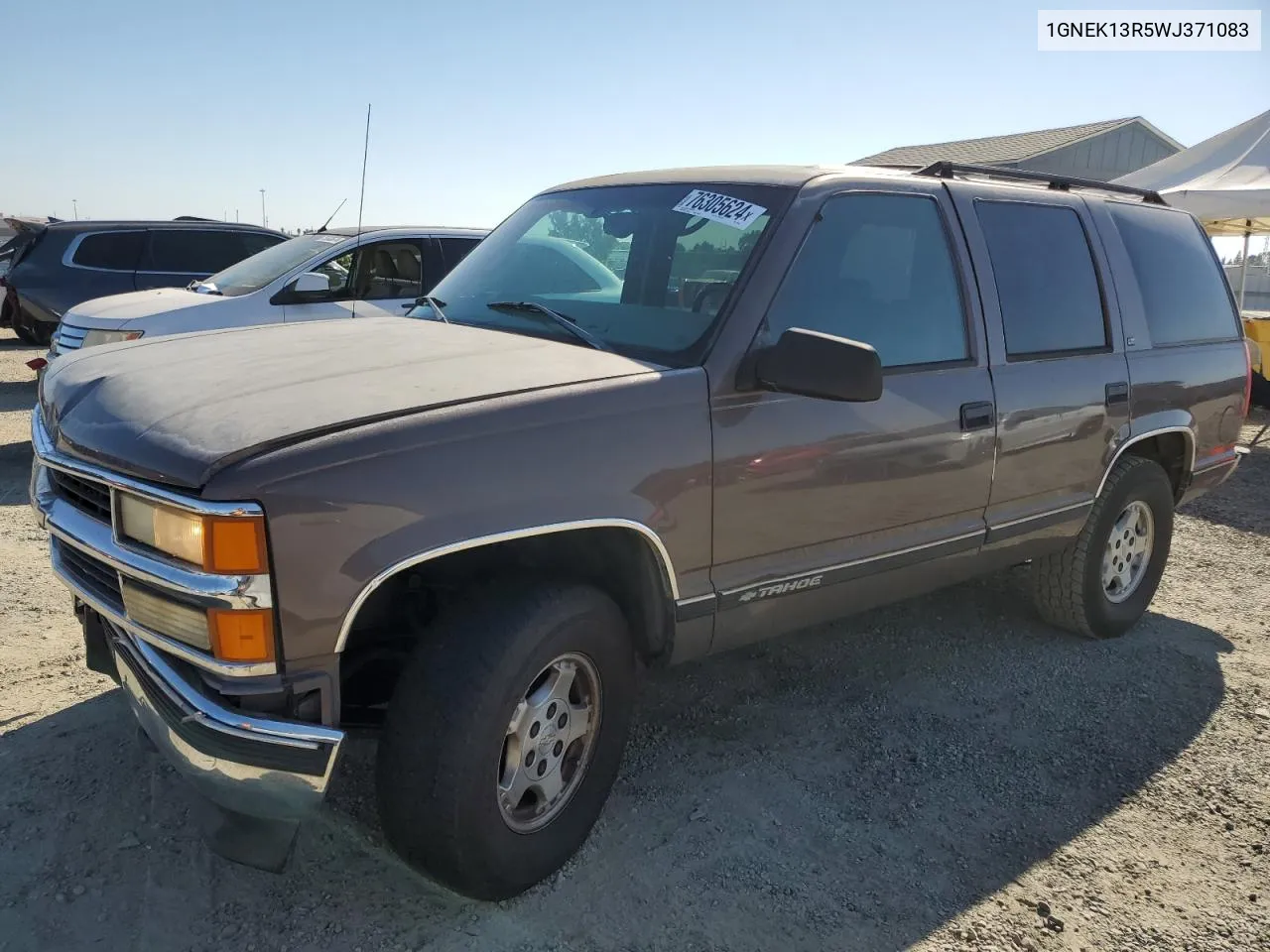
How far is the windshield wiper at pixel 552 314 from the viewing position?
2.99 metres

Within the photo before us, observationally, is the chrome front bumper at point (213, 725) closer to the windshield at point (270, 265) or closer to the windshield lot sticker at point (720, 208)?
the windshield lot sticker at point (720, 208)

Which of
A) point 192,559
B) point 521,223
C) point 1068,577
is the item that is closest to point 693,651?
point 192,559

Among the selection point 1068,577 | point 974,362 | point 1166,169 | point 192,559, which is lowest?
point 1068,577

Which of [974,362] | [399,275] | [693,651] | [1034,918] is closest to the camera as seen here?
[1034,918]

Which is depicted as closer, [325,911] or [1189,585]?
[325,911]

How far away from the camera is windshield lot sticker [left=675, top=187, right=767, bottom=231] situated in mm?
3119

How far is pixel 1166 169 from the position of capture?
1352 centimetres

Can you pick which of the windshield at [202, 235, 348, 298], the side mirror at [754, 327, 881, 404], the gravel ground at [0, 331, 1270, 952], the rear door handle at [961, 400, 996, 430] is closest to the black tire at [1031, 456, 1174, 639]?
the gravel ground at [0, 331, 1270, 952]

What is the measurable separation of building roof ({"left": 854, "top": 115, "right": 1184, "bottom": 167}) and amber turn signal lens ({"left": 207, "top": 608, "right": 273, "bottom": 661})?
2040 cm

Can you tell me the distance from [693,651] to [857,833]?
775 millimetres

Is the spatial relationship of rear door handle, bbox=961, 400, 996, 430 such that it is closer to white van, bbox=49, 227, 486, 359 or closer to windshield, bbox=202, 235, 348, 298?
white van, bbox=49, 227, 486, 359

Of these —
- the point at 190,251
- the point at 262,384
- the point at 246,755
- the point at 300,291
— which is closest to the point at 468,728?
the point at 246,755

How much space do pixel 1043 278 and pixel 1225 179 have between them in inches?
409

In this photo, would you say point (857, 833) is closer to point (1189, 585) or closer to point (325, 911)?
point (325, 911)
